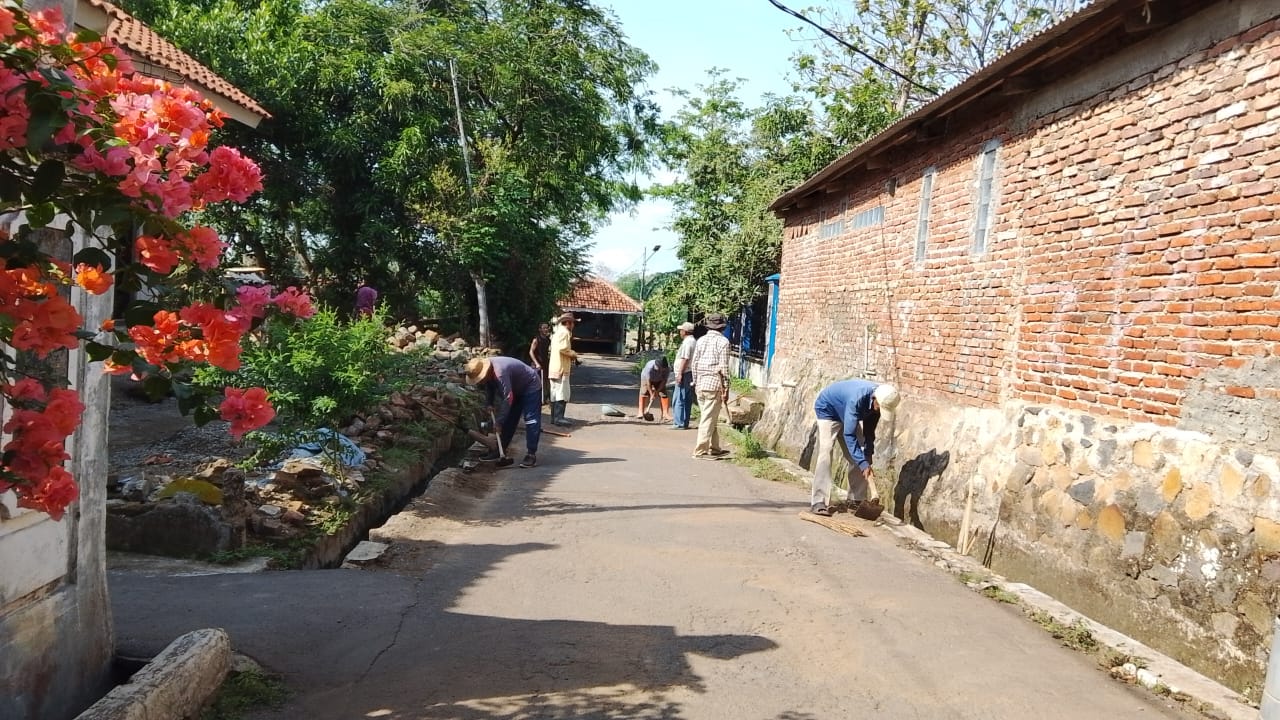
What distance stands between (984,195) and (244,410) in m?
7.63

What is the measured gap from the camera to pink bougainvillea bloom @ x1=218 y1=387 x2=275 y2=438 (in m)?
2.62

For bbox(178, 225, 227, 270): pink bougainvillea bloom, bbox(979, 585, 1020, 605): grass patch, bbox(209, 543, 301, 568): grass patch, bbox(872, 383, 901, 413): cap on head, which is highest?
bbox(178, 225, 227, 270): pink bougainvillea bloom

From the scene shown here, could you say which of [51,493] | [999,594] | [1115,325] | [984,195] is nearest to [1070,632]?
[999,594]

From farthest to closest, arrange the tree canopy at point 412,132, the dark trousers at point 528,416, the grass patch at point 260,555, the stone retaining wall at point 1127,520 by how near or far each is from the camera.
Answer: the tree canopy at point 412,132, the dark trousers at point 528,416, the grass patch at point 260,555, the stone retaining wall at point 1127,520

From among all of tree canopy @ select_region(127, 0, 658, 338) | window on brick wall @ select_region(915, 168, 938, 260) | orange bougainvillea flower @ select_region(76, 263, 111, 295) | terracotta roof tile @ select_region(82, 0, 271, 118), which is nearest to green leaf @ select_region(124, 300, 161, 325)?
orange bougainvillea flower @ select_region(76, 263, 111, 295)

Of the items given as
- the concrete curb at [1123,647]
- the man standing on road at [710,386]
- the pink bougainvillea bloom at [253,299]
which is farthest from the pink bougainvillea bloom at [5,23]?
the man standing on road at [710,386]

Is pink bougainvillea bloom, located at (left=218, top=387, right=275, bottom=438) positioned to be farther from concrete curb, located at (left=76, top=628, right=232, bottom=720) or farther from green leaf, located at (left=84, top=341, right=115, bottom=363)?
concrete curb, located at (left=76, top=628, right=232, bottom=720)

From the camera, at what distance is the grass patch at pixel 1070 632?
5277mm

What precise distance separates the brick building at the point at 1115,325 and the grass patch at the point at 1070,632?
0.32 m

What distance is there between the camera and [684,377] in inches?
598

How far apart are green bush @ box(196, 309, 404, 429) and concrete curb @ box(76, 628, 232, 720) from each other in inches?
150

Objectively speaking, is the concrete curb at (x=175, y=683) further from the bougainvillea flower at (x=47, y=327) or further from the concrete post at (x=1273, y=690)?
the concrete post at (x=1273, y=690)

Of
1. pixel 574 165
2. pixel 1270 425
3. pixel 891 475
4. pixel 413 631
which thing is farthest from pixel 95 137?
pixel 574 165

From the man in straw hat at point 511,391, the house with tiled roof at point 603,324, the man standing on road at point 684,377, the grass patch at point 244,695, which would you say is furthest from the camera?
the house with tiled roof at point 603,324
